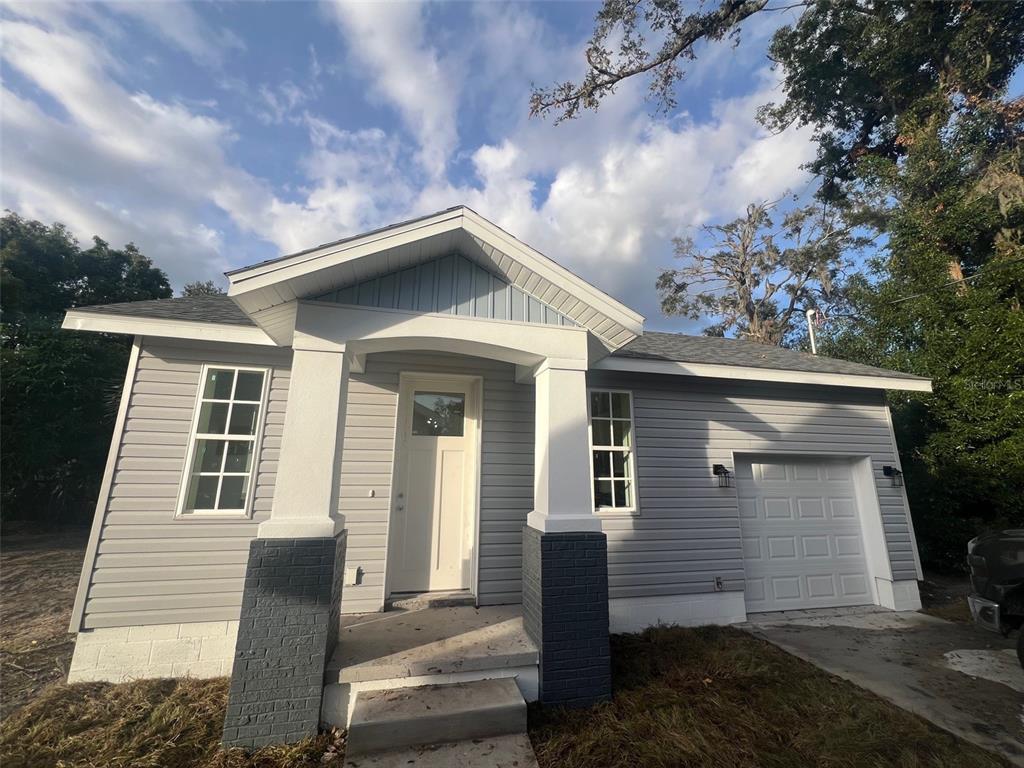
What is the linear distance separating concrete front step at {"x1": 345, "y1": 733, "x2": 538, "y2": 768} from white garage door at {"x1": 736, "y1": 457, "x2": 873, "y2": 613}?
4.02 meters

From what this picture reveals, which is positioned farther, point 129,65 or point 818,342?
point 818,342

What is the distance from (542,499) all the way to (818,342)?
57.8 ft

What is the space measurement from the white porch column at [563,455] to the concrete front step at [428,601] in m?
1.36

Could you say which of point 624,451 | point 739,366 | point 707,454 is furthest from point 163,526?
point 739,366

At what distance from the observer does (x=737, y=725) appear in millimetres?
2947

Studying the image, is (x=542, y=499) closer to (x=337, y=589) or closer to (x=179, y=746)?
(x=337, y=589)

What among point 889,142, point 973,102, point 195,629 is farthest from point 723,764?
point 889,142

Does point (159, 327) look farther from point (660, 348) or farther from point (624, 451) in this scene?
point (660, 348)

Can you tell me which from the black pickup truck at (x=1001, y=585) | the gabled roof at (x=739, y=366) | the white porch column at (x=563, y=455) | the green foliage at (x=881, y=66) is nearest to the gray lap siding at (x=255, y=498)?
the white porch column at (x=563, y=455)

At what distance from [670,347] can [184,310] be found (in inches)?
241

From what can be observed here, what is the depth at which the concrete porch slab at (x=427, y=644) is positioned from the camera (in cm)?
301

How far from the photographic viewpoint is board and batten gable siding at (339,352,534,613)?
4297 millimetres

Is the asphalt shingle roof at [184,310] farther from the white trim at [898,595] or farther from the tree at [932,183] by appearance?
the white trim at [898,595]

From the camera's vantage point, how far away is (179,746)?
270 centimetres
